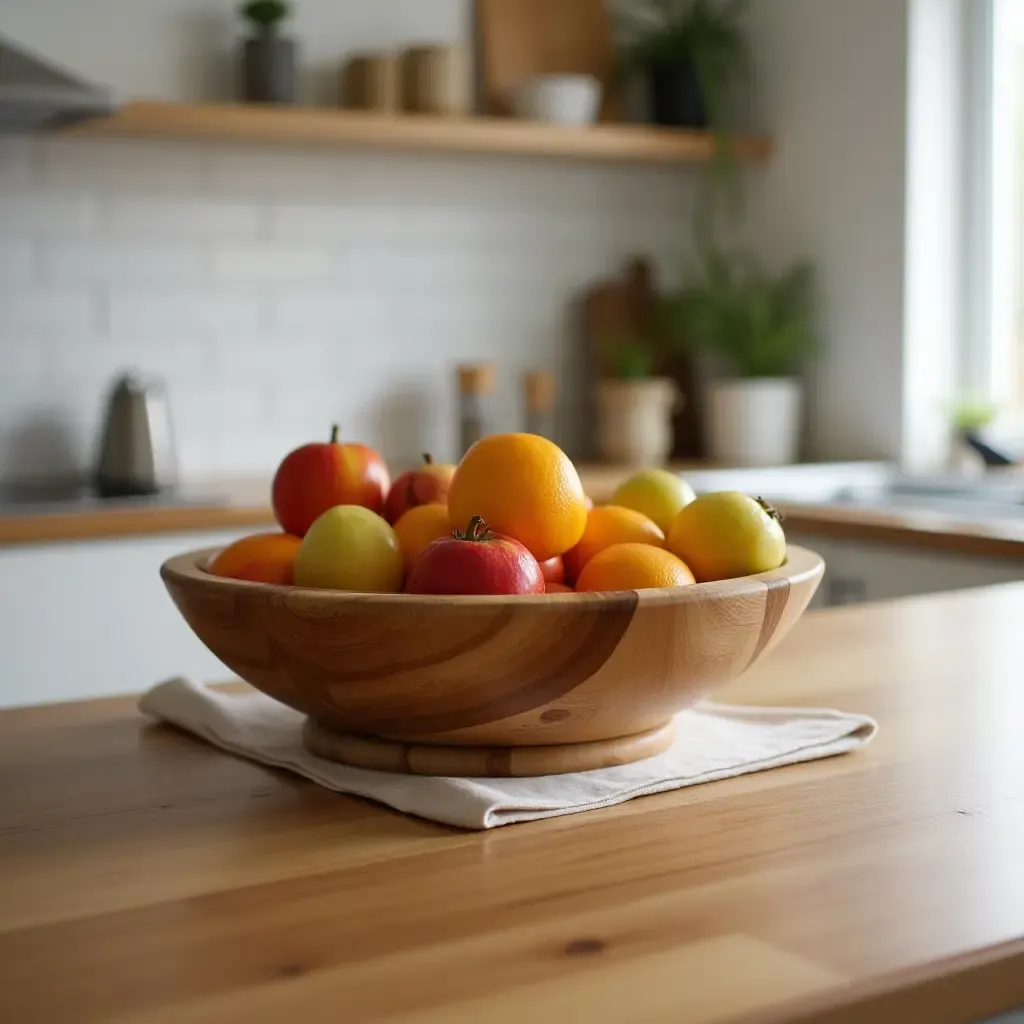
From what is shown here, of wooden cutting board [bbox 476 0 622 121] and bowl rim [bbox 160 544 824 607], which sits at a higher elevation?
wooden cutting board [bbox 476 0 622 121]

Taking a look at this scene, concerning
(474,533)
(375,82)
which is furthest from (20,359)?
(474,533)

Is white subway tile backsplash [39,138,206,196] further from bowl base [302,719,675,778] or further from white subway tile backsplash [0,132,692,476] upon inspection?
bowl base [302,719,675,778]

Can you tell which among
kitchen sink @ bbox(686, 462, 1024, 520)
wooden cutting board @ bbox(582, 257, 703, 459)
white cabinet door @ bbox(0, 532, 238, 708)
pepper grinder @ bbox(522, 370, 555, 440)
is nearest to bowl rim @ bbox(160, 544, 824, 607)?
white cabinet door @ bbox(0, 532, 238, 708)

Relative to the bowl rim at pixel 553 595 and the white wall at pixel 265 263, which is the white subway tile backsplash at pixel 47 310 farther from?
the bowl rim at pixel 553 595

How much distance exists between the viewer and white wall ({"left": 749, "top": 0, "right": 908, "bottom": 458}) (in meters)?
3.28

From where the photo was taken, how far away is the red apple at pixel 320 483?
100 cm

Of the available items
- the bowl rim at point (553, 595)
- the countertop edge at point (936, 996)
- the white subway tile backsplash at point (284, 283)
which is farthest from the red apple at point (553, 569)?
the white subway tile backsplash at point (284, 283)

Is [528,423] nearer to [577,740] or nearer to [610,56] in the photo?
[610,56]

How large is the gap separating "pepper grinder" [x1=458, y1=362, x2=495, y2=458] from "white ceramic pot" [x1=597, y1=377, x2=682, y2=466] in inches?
11.7

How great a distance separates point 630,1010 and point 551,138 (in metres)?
2.83

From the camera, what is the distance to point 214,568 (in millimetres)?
958

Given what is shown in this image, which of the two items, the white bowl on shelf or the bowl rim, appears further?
the white bowl on shelf

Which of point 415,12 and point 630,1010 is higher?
point 415,12

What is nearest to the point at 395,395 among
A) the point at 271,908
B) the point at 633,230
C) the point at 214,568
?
the point at 633,230
